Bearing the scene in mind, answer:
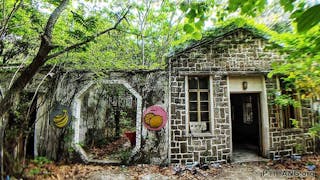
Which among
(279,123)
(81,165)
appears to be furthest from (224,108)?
(81,165)

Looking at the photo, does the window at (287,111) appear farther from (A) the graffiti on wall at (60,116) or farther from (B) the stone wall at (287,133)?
(A) the graffiti on wall at (60,116)

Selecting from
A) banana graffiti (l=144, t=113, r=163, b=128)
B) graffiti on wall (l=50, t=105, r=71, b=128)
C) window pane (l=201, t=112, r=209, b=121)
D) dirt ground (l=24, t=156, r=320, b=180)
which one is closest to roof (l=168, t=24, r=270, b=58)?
banana graffiti (l=144, t=113, r=163, b=128)

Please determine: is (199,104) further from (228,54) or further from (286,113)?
(286,113)

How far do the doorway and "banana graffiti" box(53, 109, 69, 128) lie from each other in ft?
18.7

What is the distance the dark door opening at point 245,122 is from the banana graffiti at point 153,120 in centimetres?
379

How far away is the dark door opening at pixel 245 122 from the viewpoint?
8289 millimetres

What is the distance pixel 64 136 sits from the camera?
5805 mm

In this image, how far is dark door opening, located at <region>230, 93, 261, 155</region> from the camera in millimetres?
8289

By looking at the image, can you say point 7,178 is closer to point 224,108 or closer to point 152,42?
point 224,108

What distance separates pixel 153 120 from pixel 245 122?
20.2 feet

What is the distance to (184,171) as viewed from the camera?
522 centimetres

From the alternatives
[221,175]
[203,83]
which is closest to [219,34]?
[203,83]

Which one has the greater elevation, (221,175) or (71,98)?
(71,98)

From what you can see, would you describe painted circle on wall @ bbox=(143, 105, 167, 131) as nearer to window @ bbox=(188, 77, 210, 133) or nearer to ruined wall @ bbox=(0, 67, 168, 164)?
ruined wall @ bbox=(0, 67, 168, 164)
